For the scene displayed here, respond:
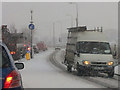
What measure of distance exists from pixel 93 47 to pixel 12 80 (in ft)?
36.2

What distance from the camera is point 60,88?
10.0 meters

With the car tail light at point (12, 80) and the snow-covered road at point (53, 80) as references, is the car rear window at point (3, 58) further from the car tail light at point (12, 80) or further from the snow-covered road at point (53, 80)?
the snow-covered road at point (53, 80)

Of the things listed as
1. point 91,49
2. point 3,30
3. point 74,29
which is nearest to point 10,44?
point 3,30

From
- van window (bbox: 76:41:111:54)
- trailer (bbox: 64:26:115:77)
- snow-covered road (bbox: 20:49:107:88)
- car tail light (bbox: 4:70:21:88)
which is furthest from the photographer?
van window (bbox: 76:41:111:54)

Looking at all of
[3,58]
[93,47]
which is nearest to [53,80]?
[93,47]

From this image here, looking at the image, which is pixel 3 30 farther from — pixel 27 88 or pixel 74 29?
pixel 27 88

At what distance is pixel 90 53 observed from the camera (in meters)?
14.9

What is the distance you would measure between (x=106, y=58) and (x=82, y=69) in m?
1.35

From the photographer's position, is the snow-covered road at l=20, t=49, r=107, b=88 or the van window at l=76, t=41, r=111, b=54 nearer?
the snow-covered road at l=20, t=49, r=107, b=88

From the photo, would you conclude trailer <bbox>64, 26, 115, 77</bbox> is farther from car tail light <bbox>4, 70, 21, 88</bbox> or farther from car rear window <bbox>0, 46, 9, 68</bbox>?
car tail light <bbox>4, 70, 21, 88</bbox>

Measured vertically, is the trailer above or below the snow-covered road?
above

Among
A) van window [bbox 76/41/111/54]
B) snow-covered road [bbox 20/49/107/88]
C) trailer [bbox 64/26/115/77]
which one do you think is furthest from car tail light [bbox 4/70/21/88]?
van window [bbox 76/41/111/54]

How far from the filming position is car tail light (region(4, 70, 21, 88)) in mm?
4707

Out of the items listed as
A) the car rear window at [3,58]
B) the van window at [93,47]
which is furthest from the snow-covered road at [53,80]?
the car rear window at [3,58]
